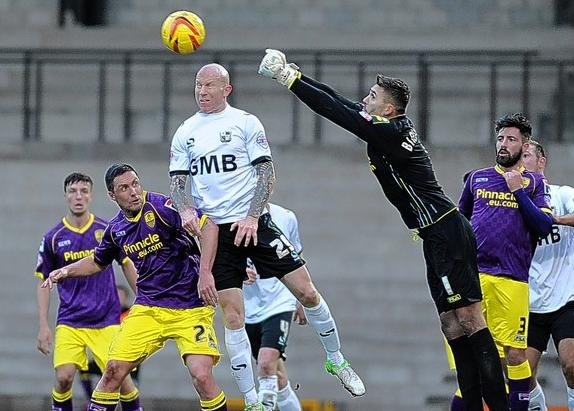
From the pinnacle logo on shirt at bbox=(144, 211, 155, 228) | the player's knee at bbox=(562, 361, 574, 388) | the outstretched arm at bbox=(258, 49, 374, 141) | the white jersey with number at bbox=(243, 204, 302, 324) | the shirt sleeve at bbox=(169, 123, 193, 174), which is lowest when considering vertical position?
the player's knee at bbox=(562, 361, 574, 388)

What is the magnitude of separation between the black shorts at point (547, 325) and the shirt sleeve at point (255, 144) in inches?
116

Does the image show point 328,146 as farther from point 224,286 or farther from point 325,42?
point 224,286

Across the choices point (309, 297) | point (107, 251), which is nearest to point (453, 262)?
point (309, 297)

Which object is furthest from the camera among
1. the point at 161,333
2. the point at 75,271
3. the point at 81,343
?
the point at 81,343

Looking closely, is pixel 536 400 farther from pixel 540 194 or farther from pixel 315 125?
pixel 315 125

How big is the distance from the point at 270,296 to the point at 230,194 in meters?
2.88

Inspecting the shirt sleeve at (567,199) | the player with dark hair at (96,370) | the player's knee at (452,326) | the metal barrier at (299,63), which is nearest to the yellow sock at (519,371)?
the player's knee at (452,326)

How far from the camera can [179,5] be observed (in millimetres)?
19594

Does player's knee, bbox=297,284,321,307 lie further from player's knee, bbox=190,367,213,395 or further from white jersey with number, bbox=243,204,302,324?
white jersey with number, bbox=243,204,302,324

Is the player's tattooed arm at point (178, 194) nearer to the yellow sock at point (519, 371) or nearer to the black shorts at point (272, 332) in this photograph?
the black shorts at point (272, 332)

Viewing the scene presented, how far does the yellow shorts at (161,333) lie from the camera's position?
9.65 meters

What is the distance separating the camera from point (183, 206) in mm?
9539

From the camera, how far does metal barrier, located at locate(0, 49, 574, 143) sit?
1631cm

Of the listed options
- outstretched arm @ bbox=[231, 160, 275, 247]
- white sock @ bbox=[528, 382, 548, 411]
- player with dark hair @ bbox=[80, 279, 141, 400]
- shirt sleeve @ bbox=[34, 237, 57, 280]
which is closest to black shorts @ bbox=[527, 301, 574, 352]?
white sock @ bbox=[528, 382, 548, 411]
